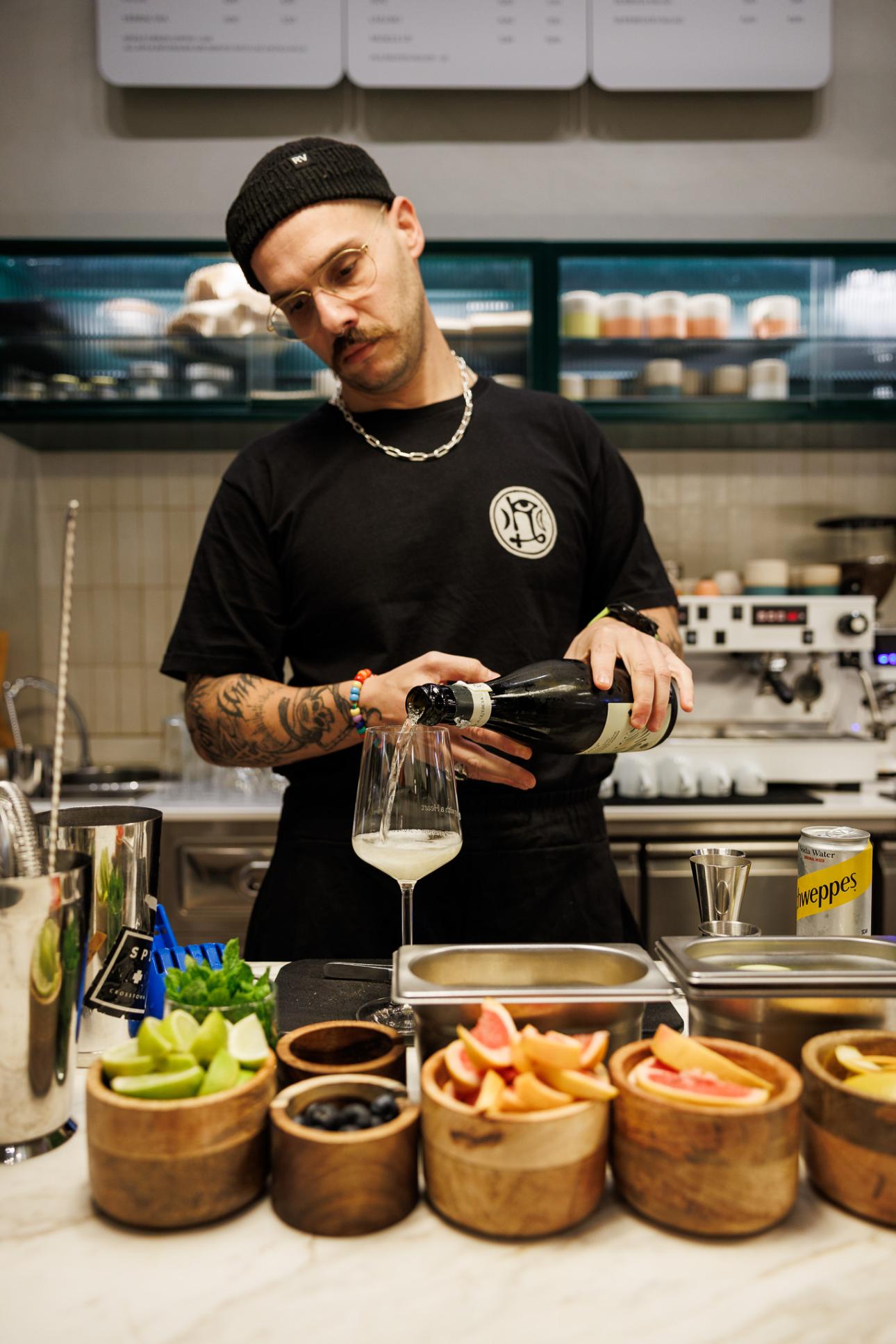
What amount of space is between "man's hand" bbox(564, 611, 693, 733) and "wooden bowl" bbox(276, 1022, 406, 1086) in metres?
0.48

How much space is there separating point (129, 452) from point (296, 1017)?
2.65m

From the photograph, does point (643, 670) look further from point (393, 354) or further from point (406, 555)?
point (393, 354)

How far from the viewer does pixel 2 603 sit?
308cm

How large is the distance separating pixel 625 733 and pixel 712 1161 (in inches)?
22.5

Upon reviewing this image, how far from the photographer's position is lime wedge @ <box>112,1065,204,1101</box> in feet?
2.22

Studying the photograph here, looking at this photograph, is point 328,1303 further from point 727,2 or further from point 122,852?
point 727,2

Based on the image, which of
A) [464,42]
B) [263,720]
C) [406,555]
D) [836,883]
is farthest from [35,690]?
[836,883]

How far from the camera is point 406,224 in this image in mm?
1532

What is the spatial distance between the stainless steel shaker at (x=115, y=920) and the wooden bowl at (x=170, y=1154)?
253 mm

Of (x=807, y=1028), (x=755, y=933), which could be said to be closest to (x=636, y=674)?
(x=755, y=933)

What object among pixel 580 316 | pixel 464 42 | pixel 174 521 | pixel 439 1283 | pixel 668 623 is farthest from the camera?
pixel 174 521

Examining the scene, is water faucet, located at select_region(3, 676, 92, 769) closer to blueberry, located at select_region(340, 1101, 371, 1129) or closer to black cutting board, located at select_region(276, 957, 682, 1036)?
black cutting board, located at select_region(276, 957, 682, 1036)

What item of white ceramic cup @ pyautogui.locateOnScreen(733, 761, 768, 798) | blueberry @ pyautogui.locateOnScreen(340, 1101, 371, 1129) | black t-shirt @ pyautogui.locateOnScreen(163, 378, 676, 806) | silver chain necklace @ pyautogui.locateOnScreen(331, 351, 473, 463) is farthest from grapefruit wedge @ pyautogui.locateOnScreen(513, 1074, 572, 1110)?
white ceramic cup @ pyautogui.locateOnScreen(733, 761, 768, 798)

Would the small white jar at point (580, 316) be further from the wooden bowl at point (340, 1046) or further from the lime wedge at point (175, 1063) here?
the lime wedge at point (175, 1063)
